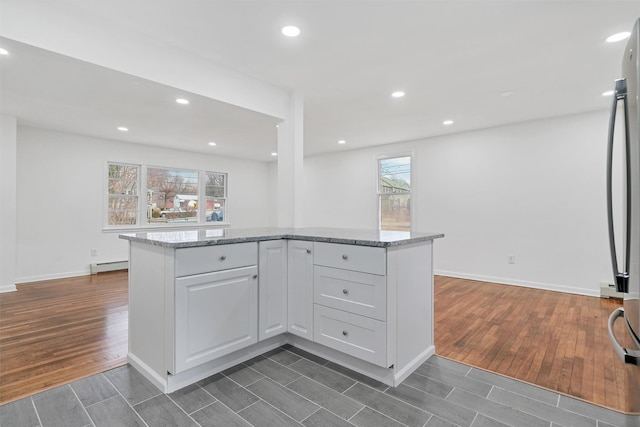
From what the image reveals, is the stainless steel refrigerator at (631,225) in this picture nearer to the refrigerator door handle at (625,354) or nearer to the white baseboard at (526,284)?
the refrigerator door handle at (625,354)

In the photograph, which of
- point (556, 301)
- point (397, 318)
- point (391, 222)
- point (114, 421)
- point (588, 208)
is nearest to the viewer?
point (114, 421)

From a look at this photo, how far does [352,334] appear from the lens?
2111mm

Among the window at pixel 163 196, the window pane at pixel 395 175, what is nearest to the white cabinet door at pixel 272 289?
the window pane at pixel 395 175

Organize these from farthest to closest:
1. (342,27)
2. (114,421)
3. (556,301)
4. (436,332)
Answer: (556,301), (436,332), (342,27), (114,421)

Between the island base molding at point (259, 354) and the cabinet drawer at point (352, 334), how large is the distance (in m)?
0.11

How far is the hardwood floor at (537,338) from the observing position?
6.76 ft

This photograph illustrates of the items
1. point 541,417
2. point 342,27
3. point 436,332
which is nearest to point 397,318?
point 541,417

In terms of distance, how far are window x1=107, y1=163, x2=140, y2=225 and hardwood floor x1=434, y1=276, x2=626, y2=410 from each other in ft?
18.7

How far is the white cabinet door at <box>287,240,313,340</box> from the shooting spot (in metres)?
2.37

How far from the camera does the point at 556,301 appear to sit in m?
3.96

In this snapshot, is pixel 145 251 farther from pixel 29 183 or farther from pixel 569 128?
pixel 569 128

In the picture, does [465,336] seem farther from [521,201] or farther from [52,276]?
[52,276]

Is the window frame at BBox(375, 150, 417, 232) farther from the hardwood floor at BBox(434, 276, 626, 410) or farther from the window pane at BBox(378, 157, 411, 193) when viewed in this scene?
the hardwood floor at BBox(434, 276, 626, 410)

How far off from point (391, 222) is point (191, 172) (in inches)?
178
